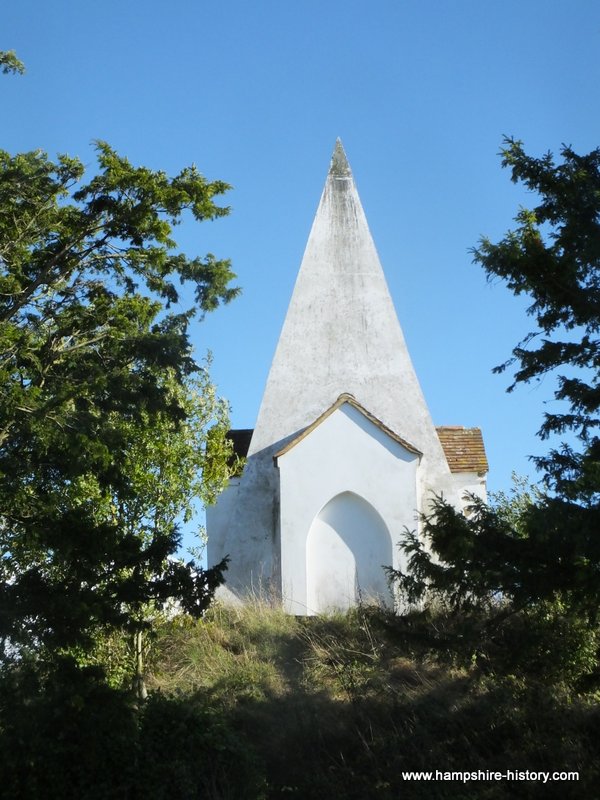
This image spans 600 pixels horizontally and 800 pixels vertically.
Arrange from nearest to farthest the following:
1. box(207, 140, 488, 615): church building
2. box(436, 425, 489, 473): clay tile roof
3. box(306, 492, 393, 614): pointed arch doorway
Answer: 1. box(306, 492, 393, 614): pointed arch doorway
2. box(207, 140, 488, 615): church building
3. box(436, 425, 489, 473): clay tile roof

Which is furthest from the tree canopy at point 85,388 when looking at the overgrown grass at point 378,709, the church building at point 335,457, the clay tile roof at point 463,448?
the clay tile roof at point 463,448

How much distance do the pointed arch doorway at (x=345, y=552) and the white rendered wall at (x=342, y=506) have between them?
0.08 ft

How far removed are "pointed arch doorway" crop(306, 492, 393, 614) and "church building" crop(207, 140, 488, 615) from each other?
1.0 inches

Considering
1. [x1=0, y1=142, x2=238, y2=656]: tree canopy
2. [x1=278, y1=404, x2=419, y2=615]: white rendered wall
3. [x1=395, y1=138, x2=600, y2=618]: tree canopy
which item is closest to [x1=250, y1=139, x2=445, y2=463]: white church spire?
[x1=278, y1=404, x2=419, y2=615]: white rendered wall

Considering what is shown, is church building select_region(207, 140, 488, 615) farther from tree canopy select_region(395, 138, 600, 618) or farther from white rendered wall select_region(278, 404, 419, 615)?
tree canopy select_region(395, 138, 600, 618)

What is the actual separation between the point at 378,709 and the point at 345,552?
844 centimetres

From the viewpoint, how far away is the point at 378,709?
17266 mm

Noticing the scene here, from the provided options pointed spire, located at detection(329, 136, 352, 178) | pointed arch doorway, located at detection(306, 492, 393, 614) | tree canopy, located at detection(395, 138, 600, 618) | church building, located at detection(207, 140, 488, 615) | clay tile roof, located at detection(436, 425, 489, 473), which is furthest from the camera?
pointed spire, located at detection(329, 136, 352, 178)

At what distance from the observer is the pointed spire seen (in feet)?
101

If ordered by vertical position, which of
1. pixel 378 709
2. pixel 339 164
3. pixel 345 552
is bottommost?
pixel 378 709

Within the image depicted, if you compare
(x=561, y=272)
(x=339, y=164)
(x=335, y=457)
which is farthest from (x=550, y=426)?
(x=339, y=164)

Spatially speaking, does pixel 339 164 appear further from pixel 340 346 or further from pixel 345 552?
pixel 345 552

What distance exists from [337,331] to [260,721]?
1292cm

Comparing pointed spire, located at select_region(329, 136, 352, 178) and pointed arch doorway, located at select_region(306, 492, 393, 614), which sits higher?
pointed spire, located at select_region(329, 136, 352, 178)
